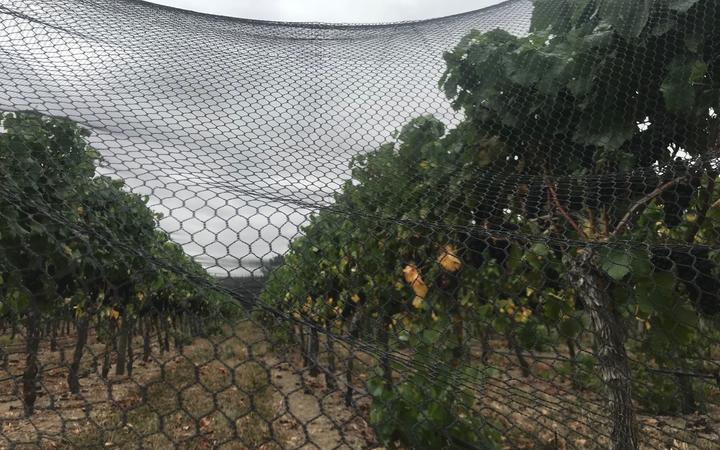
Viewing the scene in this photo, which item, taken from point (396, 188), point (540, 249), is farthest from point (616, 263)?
point (396, 188)

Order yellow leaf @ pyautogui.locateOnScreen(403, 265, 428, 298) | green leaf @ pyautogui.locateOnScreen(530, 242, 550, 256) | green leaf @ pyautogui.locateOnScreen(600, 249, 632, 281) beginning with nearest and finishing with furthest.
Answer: green leaf @ pyautogui.locateOnScreen(600, 249, 632, 281) → green leaf @ pyautogui.locateOnScreen(530, 242, 550, 256) → yellow leaf @ pyautogui.locateOnScreen(403, 265, 428, 298)

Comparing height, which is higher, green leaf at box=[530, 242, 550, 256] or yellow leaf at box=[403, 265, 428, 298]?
green leaf at box=[530, 242, 550, 256]

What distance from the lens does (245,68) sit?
1937 millimetres

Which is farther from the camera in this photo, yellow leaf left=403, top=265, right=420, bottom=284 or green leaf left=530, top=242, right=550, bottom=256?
yellow leaf left=403, top=265, right=420, bottom=284

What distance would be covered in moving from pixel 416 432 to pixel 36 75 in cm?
143

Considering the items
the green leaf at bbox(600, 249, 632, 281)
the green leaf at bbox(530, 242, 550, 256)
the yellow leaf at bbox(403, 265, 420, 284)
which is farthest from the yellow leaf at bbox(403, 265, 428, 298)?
the green leaf at bbox(600, 249, 632, 281)

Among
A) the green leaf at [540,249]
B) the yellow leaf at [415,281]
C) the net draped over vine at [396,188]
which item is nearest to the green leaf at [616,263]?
the net draped over vine at [396,188]

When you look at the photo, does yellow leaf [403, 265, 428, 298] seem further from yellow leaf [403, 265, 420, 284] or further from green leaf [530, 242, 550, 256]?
green leaf [530, 242, 550, 256]

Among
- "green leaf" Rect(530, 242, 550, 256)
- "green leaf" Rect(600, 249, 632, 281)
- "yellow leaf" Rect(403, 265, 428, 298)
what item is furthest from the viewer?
"yellow leaf" Rect(403, 265, 428, 298)

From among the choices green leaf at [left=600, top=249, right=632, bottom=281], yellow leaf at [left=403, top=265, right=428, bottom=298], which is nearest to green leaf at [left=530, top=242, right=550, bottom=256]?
green leaf at [left=600, top=249, right=632, bottom=281]

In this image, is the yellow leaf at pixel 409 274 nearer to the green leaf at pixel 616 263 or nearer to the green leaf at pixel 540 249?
the green leaf at pixel 540 249

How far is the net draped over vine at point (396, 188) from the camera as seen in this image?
1.32 metres

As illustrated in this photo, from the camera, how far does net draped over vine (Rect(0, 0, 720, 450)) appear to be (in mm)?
1316

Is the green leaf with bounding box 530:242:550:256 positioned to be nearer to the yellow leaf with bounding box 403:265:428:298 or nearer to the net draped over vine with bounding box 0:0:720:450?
the net draped over vine with bounding box 0:0:720:450
